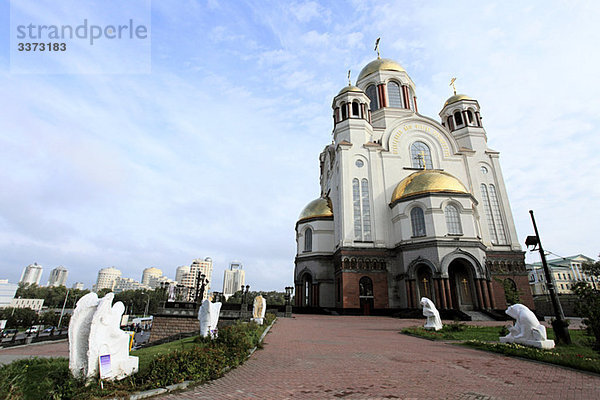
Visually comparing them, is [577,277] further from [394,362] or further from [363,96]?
[394,362]

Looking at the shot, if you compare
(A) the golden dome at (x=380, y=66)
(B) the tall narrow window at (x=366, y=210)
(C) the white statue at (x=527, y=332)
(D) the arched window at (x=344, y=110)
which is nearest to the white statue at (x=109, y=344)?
(C) the white statue at (x=527, y=332)

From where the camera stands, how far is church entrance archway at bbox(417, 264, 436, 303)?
2589 cm

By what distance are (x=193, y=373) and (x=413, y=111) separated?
39230 millimetres

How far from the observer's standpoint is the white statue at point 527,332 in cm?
921

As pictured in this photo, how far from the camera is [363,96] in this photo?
3581cm

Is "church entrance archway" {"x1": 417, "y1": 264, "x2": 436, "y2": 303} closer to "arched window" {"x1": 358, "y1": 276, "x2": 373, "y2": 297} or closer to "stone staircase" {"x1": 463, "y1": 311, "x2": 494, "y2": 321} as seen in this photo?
"stone staircase" {"x1": 463, "y1": 311, "x2": 494, "y2": 321}

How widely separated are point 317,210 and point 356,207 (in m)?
5.38

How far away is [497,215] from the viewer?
31.6 m

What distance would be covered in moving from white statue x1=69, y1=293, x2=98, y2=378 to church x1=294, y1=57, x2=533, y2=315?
2370cm

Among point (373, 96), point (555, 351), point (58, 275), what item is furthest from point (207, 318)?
point (58, 275)

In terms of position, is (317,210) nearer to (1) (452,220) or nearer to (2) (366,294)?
(2) (366,294)

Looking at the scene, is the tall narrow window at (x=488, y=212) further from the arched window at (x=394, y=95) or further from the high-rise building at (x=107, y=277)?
the high-rise building at (x=107, y=277)

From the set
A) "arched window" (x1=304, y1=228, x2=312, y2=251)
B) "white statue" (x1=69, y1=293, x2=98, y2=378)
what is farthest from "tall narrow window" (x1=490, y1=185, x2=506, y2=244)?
"white statue" (x1=69, y1=293, x2=98, y2=378)

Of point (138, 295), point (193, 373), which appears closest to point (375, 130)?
point (193, 373)
